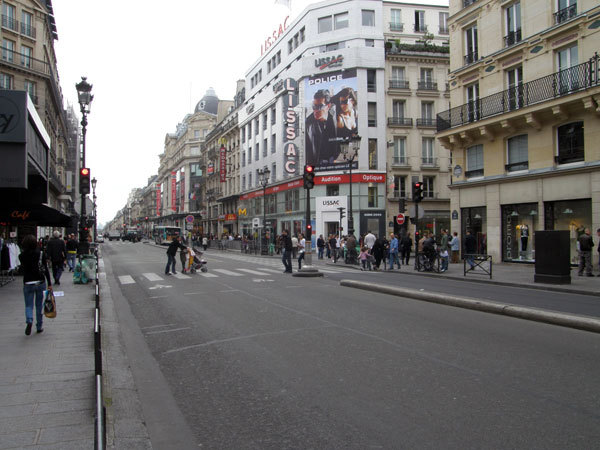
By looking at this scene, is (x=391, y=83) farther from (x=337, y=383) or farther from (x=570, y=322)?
(x=337, y=383)

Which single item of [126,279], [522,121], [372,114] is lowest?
[126,279]

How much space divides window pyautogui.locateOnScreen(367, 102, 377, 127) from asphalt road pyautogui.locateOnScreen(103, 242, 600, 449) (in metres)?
31.8

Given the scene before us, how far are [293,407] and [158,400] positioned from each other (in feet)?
4.52

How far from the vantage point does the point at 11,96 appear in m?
9.25

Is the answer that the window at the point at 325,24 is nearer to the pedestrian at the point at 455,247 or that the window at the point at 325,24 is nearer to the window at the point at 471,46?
the window at the point at 471,46

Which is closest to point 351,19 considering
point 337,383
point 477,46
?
point 477,46

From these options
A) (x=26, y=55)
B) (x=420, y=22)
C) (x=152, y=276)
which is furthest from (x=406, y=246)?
(x=26, y=55)

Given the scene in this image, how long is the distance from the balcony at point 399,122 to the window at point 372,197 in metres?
5.75

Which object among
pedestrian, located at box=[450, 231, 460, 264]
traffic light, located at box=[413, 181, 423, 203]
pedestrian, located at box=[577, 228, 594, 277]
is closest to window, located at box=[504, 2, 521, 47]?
traffic light, located at box=[413, 181, 423, 203]

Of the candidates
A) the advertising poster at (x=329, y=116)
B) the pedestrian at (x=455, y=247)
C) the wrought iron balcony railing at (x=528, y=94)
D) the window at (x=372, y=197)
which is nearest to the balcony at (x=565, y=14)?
the wrought iron balcony railing at (x=528, y=94)

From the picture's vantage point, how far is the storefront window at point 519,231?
821 inches

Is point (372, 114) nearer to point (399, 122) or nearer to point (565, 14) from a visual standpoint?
point (399, 122)

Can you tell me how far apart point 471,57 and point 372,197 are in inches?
633

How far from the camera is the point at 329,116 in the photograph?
130 feet
